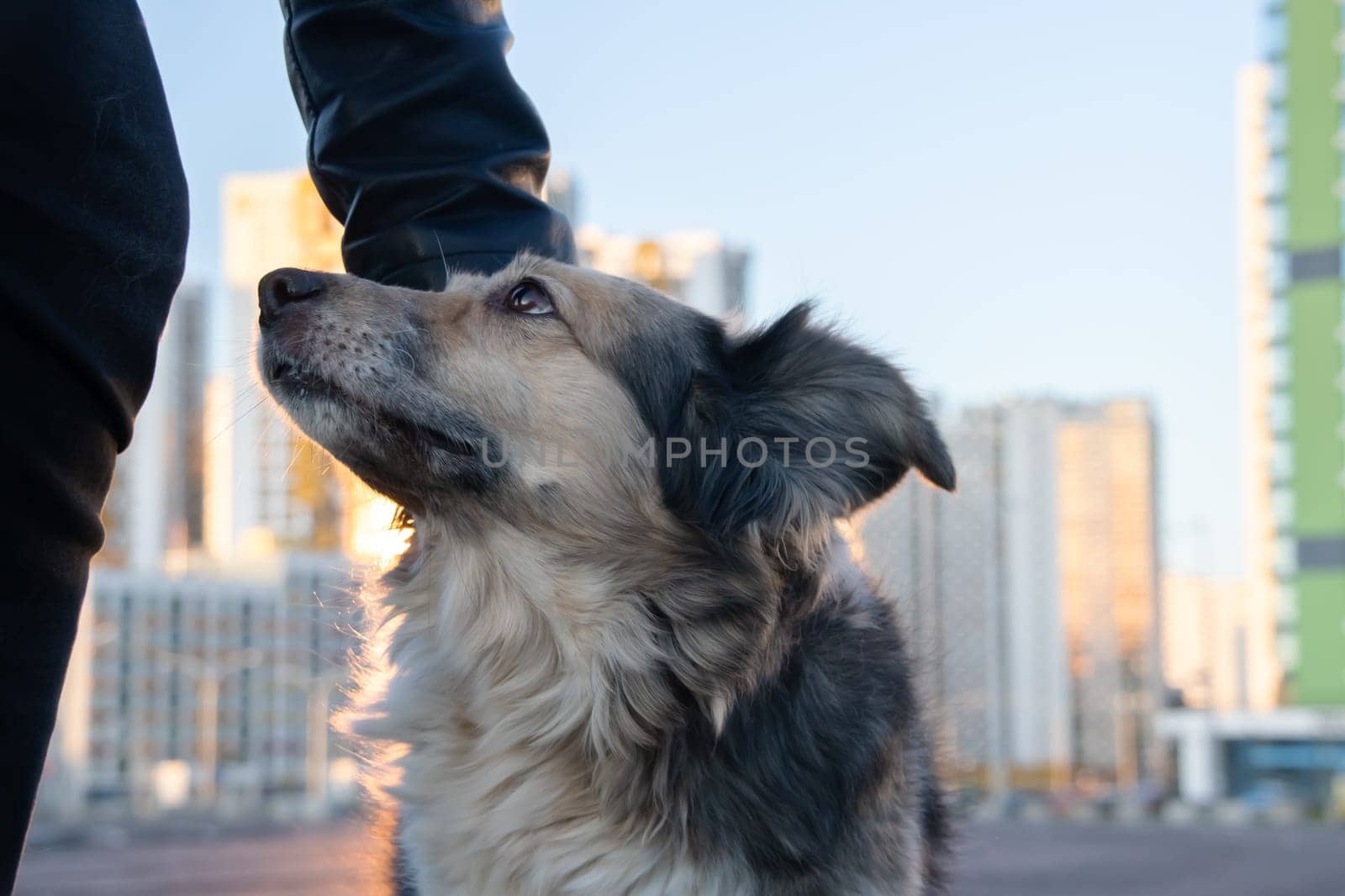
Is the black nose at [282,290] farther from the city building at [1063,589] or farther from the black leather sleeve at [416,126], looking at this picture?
the city building at [1063,589]

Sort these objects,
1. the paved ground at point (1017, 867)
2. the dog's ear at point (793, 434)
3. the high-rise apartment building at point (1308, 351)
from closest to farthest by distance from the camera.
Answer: the dog's ear at point (793, 434) < the paved ground at point (1017, 867) < the high-rise apartment building at point (1308, 351)

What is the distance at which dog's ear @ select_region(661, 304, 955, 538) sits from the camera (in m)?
2.83

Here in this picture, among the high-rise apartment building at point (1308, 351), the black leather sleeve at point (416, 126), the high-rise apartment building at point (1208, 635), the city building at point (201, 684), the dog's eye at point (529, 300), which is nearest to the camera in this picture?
the black leather sleeve at point (416, 126)

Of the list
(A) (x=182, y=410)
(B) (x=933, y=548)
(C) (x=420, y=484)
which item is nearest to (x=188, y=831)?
(B) (x=933, y=548)

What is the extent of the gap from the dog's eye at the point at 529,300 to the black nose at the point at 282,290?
0.46 metres

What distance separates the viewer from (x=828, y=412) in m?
2.94

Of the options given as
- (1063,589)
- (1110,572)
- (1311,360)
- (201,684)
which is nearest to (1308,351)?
(1311,360)

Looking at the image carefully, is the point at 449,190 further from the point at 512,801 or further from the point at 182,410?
the point at 182,410

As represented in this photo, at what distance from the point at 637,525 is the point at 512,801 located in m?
0.66

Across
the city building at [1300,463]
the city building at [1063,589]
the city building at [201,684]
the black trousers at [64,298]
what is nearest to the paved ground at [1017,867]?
the black trousers at [64,298]

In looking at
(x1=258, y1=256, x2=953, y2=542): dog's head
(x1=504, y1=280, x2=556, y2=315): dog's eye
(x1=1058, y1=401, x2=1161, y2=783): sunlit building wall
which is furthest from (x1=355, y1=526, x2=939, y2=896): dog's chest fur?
(x1=1058, y1=401, x2=1161, y2=783): sunlit building wall

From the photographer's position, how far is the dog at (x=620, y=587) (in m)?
2.71

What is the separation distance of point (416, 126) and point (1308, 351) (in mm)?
74624

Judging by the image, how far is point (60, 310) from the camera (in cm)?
173
